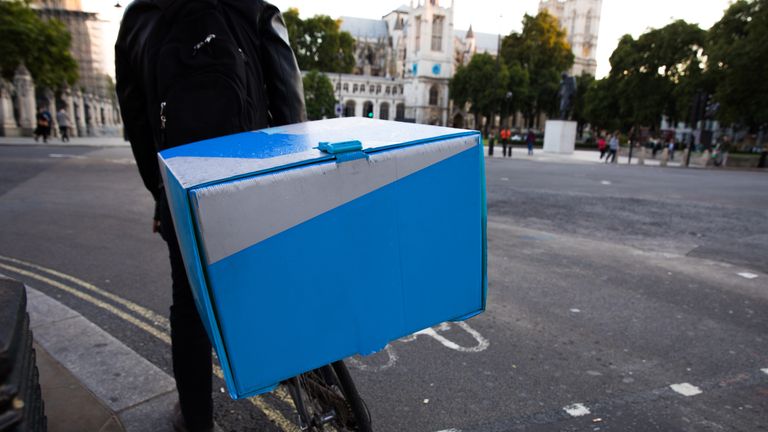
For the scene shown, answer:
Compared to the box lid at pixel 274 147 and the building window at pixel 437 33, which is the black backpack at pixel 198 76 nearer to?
the box lid at pixel 274 147

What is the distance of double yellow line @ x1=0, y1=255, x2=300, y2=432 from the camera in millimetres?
2520

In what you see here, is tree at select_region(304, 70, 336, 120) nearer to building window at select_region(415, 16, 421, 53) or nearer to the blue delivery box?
building window at select_region(415, 16, 421, 53)

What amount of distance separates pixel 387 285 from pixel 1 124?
3537cm

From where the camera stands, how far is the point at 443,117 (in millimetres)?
90500

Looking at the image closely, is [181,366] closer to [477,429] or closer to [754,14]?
[477,429]

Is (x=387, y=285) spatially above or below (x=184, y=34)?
below

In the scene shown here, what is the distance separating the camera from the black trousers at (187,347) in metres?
1.81

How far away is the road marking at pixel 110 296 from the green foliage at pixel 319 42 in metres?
74.5

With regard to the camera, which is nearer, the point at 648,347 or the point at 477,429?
the point at 477,429

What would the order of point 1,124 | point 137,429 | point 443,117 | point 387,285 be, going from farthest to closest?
point 443,117 < point 1,124 < point 137,429 < point 387,285

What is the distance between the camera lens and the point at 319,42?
79.3 meters

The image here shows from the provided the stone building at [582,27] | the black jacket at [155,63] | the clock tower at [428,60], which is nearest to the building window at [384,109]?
the clock tower at [428,60]

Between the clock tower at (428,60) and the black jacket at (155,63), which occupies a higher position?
the clock tower at (428,60)

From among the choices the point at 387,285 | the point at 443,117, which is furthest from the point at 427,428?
the point at 443,117
